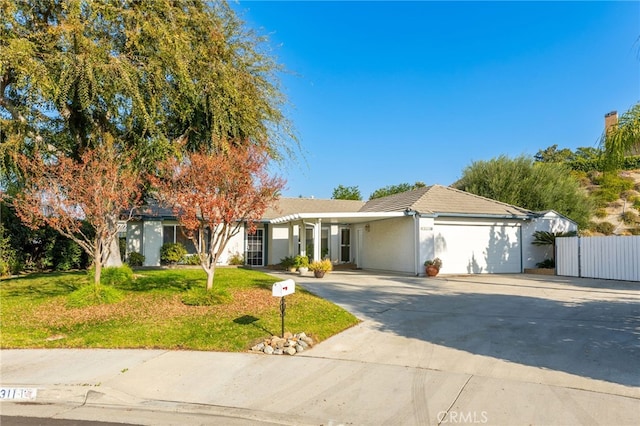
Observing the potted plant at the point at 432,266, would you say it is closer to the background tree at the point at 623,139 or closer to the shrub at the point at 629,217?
the background tree at the point at 623,139

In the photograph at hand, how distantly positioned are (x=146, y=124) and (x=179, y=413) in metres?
8.51

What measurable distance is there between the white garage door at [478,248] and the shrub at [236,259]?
35.6ft

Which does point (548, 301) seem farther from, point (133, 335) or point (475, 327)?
point (133, 335)

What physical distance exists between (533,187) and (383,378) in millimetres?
26312

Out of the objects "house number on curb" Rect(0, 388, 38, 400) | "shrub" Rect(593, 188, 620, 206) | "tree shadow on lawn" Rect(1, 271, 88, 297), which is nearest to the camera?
"house number on curb" Rect(0, 388, 38, 400)

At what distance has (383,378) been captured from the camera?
5480mm

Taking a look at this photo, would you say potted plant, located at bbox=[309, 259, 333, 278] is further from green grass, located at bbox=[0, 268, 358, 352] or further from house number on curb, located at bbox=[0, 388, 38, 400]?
house number on curb, located at bbox=[0, 388, 38, 400]

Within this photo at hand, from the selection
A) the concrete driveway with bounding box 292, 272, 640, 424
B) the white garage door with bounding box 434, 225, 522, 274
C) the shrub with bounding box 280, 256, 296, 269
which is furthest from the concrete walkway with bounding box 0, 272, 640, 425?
the shrub with bounding box 280, 256, 296, 269

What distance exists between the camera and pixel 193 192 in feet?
30.1

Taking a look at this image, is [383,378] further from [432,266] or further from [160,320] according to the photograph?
[432,266]

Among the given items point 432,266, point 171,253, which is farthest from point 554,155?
point 171,253

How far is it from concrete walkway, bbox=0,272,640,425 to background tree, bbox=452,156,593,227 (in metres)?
20.8

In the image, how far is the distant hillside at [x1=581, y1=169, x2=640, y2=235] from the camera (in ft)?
107

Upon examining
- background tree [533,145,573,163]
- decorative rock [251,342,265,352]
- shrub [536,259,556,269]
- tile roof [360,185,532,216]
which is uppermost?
background tree [533,145,573,163]
